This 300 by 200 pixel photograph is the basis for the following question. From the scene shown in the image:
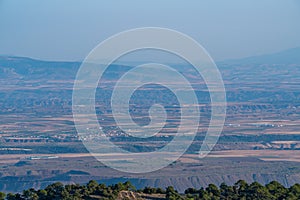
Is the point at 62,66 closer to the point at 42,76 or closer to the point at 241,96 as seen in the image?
the point at 42,76

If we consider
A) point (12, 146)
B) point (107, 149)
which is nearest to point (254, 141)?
point (107, 149)

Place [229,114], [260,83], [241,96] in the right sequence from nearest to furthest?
[229,114]
[241,96]
[260,83]

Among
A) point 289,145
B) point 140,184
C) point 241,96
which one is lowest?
point 140,184

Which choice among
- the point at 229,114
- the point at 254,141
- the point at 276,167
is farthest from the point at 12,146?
the point at 229,114

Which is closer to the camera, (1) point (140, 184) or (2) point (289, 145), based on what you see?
(1) point (140, 184)

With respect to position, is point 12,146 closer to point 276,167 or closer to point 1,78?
point 276,167

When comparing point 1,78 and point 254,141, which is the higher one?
point 1,78

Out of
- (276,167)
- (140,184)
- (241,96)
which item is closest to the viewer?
(140,184)
